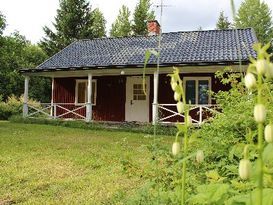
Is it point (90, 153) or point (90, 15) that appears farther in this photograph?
point (90, 15)

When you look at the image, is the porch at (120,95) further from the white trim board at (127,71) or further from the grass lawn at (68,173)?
the grass lawn at (68,173)

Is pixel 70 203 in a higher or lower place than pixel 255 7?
lower

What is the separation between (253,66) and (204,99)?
62.5 ft

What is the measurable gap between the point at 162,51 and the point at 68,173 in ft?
49.2

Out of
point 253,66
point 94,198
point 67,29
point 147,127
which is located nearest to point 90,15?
point 67,29

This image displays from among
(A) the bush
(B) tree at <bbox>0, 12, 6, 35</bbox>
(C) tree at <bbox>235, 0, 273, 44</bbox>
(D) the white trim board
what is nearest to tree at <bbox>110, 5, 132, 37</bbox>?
(C) tree at <bbox>235, 0, 273, 44</bbox>

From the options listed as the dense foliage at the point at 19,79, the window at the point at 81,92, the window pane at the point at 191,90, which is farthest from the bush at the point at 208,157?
the dense foliage at the point at 19,79

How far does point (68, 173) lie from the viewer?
7.37 meters

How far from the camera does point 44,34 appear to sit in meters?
46.9

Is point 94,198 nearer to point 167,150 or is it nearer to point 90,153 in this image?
point 167,150

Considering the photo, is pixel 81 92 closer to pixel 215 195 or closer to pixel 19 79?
pixel 19 79

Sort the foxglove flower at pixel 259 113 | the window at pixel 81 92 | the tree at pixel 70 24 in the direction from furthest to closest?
the tree at pixel 70 24 → the window at pixel 81 92 → the foxglove flower at pixel 259 113

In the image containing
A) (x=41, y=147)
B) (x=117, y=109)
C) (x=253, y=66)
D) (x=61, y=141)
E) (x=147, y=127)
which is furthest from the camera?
(x=117, y=109)

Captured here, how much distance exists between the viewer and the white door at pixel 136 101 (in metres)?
21.3
